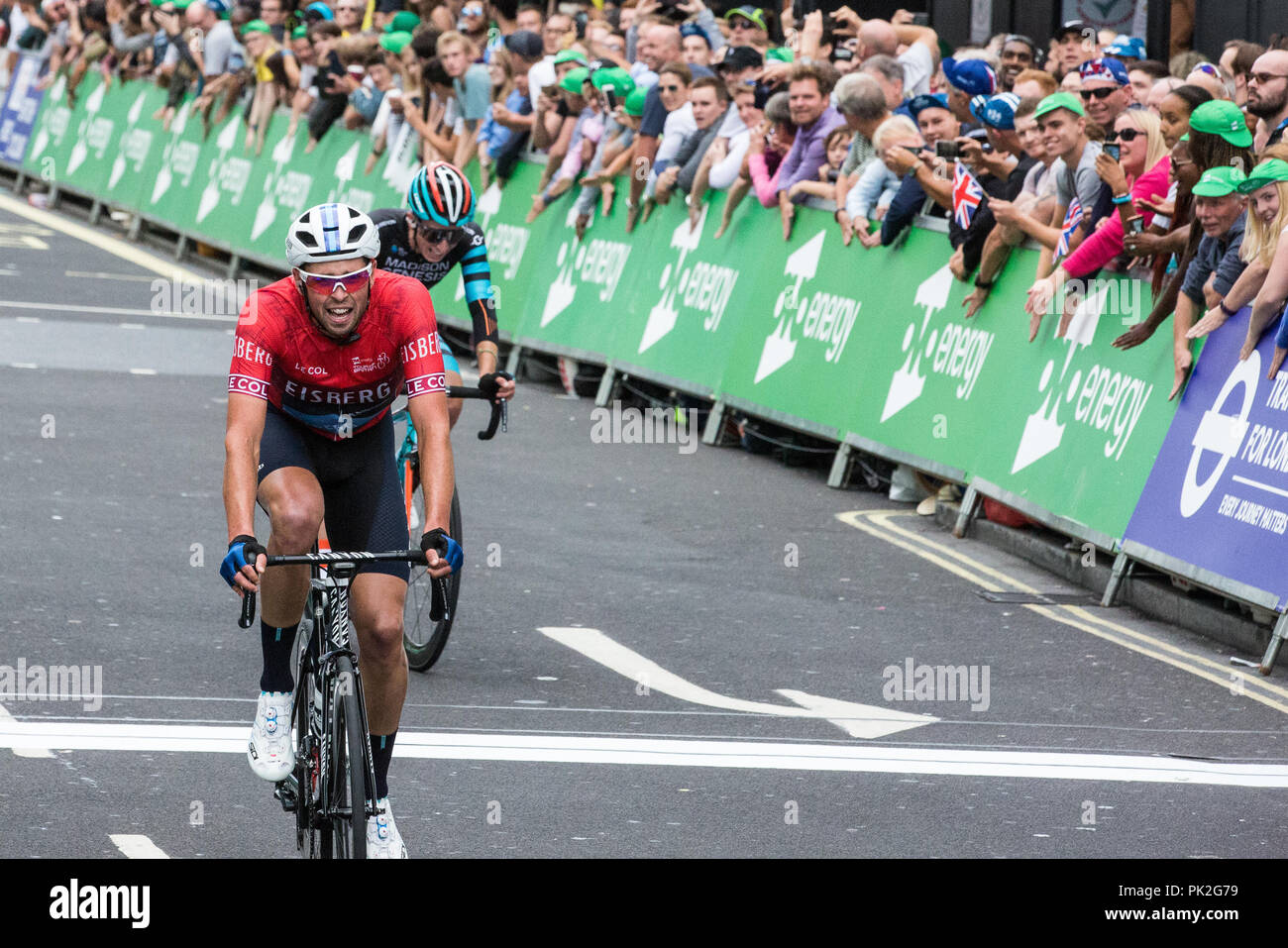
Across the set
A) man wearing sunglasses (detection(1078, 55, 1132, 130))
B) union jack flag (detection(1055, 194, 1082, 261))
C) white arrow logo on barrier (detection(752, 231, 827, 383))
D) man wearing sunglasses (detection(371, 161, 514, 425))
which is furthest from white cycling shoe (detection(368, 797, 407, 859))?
white arrow logo on barrier (detection(752, 231, 827, 383))

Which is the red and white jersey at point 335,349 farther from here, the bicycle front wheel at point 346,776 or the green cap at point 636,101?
the green cap at point 636,101

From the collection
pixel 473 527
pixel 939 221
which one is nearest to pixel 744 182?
pixel 939 221

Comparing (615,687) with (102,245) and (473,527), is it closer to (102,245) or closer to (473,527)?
(473,527)

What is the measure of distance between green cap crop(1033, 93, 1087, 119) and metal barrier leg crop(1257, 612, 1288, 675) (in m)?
3.47

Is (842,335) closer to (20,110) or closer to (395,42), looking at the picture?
(395,42)

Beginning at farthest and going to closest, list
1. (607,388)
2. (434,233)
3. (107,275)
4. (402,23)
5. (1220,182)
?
(107,275), (402,23), (607,388), (1220,182), (434,233)

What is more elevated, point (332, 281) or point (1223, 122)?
point (1223, 122)

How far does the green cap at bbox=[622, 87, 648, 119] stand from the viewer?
1725 cm

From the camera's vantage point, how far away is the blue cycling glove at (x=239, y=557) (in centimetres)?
578

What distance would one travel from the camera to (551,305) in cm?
1845

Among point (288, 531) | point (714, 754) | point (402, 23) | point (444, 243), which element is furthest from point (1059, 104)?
point (402, 23)

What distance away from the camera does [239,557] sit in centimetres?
580

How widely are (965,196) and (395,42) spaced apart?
31.2 feet
